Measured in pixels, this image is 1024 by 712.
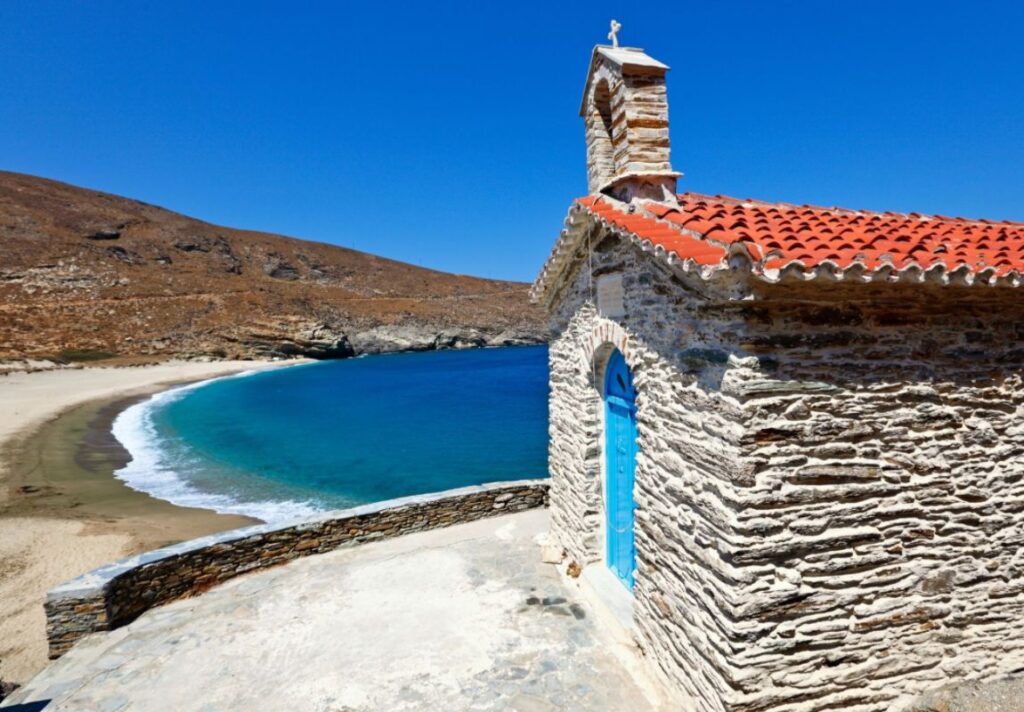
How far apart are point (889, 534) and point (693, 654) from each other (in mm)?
1840

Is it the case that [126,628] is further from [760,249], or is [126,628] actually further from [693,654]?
[760,249]

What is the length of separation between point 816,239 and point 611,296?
209cm

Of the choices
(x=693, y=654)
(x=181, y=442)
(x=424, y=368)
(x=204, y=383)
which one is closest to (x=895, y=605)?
(x=693, y=654)

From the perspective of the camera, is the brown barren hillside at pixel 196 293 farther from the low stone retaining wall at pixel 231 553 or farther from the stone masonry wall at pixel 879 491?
the stone masonry wall at pixel 879 491

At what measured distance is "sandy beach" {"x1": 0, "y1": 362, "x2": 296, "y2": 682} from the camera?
9.96 meters

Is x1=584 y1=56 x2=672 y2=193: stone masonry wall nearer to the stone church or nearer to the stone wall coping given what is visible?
the stone church

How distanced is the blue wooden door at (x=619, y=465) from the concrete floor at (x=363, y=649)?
77 cm

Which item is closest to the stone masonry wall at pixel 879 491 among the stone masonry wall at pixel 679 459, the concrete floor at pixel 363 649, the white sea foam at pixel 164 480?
the stone masonry wall at pixel 679 459

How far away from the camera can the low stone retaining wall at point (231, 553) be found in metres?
6.61

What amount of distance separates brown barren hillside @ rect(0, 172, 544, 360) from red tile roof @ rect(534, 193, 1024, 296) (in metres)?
56.0

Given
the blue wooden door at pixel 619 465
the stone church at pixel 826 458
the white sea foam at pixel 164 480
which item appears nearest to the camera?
the stone church at pixel 826 458

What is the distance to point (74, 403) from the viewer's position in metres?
34.0

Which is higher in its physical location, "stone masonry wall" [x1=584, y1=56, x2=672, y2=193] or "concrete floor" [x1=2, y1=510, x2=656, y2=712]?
"stone masonry wall" [x1=584, y1=56, x2=672, y2=193]

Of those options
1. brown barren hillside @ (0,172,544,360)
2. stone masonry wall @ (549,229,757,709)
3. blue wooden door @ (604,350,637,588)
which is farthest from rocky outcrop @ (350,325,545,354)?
stone masonry wall @ (549,229,757,709)
